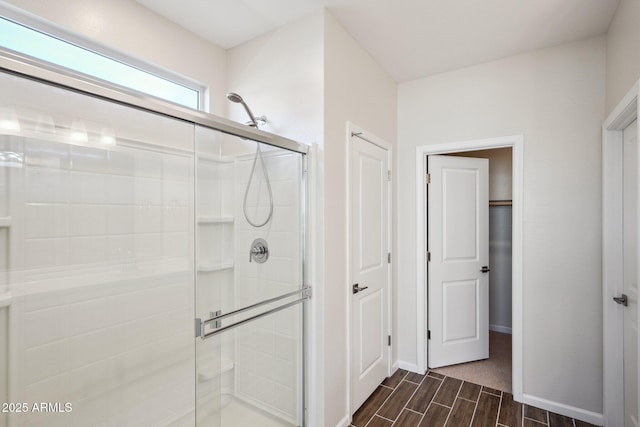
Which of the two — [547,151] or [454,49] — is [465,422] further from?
[454,49]

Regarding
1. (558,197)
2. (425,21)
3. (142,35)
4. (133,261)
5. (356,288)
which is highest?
(425,21)

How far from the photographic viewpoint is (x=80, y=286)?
46.7 inches

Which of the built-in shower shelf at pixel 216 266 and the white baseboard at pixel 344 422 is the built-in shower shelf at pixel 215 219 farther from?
the white baseboard at pixel 344 422

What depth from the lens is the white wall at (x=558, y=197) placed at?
2146 millimetres

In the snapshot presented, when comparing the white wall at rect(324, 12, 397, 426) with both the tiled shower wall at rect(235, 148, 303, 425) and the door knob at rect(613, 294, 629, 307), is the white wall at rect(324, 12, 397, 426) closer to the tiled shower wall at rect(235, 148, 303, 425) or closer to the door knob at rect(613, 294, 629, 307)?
the tiled shower wall at rect(235, 148, 303, 425)

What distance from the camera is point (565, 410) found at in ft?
7.26

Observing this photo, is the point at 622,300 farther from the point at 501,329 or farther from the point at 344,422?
the point at 501,329

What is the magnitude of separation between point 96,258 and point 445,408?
8.04 feet

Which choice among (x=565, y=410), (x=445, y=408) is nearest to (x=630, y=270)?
(x=565, y=410)

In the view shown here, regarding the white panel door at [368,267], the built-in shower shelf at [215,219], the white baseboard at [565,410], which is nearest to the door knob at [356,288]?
the white panel door at [368,267]

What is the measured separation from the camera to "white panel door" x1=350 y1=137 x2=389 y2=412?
224cm

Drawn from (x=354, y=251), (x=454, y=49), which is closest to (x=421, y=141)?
(x=454, y=49)

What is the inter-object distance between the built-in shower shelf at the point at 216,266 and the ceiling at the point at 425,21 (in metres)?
1.57

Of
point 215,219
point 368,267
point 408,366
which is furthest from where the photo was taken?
point 408,366
